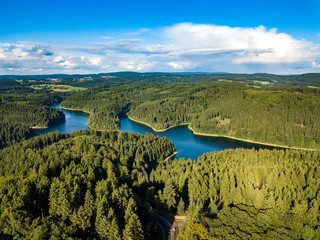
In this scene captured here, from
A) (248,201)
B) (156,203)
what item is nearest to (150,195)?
(156,203)

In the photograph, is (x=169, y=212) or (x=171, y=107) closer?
(x=169, y=212)

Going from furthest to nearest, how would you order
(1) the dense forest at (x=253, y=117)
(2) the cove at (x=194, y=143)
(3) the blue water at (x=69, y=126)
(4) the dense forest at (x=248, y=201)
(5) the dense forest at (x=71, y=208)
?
(3) the blue water at (x=69, y=126) < (1) the dense forest at (x=253, y=117) < (2) the cove at (x=194, y=143) < (4) the dense forest at (x=248, y=201) < (5) the dense forest at (x=71, y=208)

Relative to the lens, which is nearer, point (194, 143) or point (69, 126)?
point (194, 143)

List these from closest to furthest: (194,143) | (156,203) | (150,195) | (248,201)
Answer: (248,201), (156,203), (150,195), (194,143)

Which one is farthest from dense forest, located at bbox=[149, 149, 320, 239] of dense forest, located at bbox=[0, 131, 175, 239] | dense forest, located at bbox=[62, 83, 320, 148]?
dense forest, located at bbox=[62, 83, 320, 148]

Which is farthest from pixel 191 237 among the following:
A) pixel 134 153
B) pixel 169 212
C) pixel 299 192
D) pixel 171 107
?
pixel 171 107

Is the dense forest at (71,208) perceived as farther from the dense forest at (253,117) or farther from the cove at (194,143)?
the dense forest at (253,117)

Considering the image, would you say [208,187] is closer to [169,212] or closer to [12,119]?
[169,212]

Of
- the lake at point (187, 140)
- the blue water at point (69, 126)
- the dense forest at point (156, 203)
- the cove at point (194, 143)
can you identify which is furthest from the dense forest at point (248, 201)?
the blue water at point (69, 126)

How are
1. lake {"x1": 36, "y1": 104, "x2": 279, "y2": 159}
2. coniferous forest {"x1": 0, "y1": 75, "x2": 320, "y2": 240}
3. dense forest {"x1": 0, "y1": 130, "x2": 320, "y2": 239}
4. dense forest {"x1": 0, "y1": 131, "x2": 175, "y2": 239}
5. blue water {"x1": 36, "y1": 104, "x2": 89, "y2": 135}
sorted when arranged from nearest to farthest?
1. dense forest {"x1": 0, "y1": 131, "x2": 175, "y2": 239}
2. dense forest {"x1": 0, "y1": 130, "x2": 320, "y2": 239}
3. coniferous forest {"x1": 0, "y1": 75, "x2": 320, "y2": 240}
4. lake {"x1": 36, "y1": 104, "x2": 279, "y2": 159}
5. blue water {"x1": 36, "y1": 104, "x2": 89, "y2": 135}

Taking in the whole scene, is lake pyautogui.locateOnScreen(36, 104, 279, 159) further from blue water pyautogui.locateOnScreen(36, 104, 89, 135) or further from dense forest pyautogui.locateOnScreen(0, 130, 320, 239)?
dense forest pyautogui.locateOnScreen(0, 130, 320, 239)

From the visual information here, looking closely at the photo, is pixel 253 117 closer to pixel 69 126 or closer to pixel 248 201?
pixel 248 201
